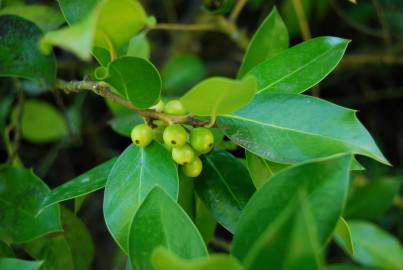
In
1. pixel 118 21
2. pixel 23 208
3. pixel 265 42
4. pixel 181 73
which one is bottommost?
pixel 181 73

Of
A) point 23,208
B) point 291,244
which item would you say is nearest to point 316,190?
point 291,244

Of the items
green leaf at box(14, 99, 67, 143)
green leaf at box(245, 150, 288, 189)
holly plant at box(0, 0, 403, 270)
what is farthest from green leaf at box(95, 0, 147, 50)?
green leaf at box(14, 99, 67, 143)

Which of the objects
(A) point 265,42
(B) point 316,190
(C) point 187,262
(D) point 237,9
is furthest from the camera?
(D) point 237,9

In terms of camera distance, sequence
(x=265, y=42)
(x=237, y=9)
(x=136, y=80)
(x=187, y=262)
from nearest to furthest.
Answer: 1. (x=187, y=262)
2. (x=136, y=80)
3. (x=265, y=42)
4. (x=237, y=9)

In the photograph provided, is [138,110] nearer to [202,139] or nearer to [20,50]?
[202,139]

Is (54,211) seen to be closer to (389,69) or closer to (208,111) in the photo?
(208,111)

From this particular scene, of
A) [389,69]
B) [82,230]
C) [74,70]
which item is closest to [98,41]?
[82,230]

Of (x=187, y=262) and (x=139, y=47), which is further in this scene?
(x=139, y=47)

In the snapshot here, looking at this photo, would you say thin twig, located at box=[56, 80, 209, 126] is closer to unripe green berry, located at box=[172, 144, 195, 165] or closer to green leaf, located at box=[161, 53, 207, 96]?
unripe green berry, located at box=[172, 144, 195, 165]
